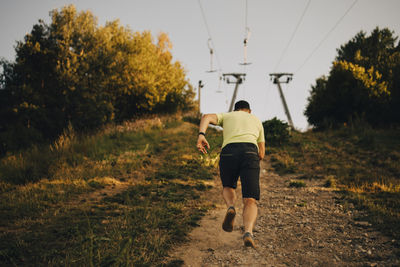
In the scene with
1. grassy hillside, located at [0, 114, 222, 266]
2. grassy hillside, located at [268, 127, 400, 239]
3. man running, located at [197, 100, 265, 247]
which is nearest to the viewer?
grassy hillside, located at [0, 114, 222, 266]

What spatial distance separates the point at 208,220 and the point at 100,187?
12.1ft

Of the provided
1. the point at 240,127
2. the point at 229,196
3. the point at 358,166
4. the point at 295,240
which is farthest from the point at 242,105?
the point at 358,166

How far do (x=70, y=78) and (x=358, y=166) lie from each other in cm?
2056

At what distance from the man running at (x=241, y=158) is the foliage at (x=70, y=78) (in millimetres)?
18251

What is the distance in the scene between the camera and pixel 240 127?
3.81 m

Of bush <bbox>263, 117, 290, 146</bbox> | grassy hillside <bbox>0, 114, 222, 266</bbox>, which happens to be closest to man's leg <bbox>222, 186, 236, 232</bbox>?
grassy hillside <bbox>0, 114, 222, 266</bbox>

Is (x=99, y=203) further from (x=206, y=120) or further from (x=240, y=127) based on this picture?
(x=240, y=127)

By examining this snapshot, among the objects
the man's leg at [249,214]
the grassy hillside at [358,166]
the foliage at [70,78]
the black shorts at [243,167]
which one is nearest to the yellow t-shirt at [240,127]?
the black shorts at [243,167]

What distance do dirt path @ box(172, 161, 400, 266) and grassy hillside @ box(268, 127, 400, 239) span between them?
0.55 meters

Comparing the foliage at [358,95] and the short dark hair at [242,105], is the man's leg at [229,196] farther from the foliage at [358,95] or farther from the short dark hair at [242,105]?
the foliage at [358,95]

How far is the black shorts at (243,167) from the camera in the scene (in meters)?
3.52

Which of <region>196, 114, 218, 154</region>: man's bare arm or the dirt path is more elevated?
<region>196, 114, 218, 154</region>: man's bare arm

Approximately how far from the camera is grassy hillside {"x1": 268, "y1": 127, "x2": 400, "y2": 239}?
5359mm

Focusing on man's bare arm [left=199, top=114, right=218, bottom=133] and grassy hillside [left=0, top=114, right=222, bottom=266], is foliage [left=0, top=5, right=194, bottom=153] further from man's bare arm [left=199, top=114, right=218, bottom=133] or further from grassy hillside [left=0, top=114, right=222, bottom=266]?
man's bare arm [left=199, top=114, right=218, bottom=133]
